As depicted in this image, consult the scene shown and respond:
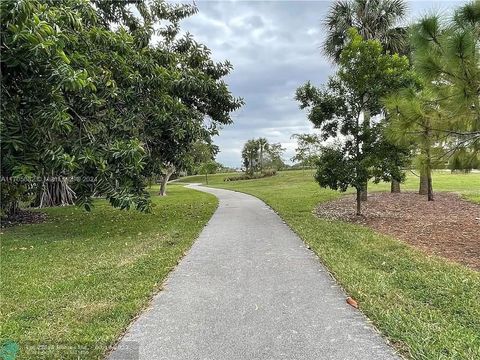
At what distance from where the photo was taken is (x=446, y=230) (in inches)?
350

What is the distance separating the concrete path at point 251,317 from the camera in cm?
307

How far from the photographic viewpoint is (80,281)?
5.13 meters

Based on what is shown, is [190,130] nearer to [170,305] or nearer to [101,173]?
[101,173]

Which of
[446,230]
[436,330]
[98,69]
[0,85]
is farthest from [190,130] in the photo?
[436,330]

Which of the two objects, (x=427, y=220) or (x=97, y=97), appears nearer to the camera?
(x=97, y=97)

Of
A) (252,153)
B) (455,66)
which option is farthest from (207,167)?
(455,66)

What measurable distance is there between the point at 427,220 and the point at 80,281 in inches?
355

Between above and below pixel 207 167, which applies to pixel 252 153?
above

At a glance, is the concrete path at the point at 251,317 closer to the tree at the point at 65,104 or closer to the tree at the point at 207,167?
the tree at the point at 65,104

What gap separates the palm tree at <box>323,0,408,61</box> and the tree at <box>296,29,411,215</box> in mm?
5782

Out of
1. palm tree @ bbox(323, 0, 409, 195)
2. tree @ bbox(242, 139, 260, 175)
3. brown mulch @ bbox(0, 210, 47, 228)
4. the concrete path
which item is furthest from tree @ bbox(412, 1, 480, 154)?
tree @ bbox(242, 139, 260, 175)

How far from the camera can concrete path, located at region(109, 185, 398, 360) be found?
3.07 metres

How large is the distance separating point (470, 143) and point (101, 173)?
6.42 m

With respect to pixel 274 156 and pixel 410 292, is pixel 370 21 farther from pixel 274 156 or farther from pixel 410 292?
pixel 274 156
